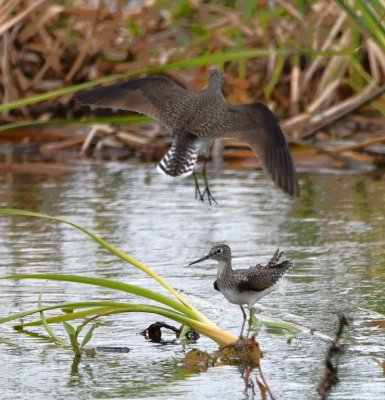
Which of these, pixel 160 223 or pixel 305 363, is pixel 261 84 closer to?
pixel 160 223

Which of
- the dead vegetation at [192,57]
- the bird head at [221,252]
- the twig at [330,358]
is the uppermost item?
the dead vegetation at [192,57]

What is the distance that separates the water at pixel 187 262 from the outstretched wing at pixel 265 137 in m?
0.61

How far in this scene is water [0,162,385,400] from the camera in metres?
4.56

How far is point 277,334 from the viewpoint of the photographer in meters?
5.25

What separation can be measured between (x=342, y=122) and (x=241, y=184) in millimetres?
2246

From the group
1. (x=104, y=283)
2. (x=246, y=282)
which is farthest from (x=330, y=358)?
(x=246, y=282)

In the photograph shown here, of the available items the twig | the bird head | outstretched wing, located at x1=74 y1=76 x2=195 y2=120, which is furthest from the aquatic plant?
outstretched wing, located at x1=74 y1=76 x2=195 y2=120

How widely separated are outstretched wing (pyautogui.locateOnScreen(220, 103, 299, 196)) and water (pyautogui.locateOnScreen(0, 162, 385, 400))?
24.2 inches

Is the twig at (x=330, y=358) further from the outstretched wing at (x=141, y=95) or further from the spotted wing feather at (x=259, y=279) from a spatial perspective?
the outstretched wing at (x=141, y=95)

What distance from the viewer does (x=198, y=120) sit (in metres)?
5.97

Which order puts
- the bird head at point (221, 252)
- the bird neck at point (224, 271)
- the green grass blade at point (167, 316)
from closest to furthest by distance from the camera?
the green grass blade at point (167, 316) → the bird neck at point (224, 271) → the bird head at point (221, 252)

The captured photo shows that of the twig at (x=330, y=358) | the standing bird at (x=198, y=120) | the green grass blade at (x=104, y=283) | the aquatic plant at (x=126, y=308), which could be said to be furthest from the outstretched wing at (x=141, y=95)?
the twig at (x=330, y=358)

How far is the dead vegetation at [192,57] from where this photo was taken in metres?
10.5

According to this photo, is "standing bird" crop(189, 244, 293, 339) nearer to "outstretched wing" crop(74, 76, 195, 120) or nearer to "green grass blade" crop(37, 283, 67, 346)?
"green grass blade" crop(37, 283, 67, 346)
